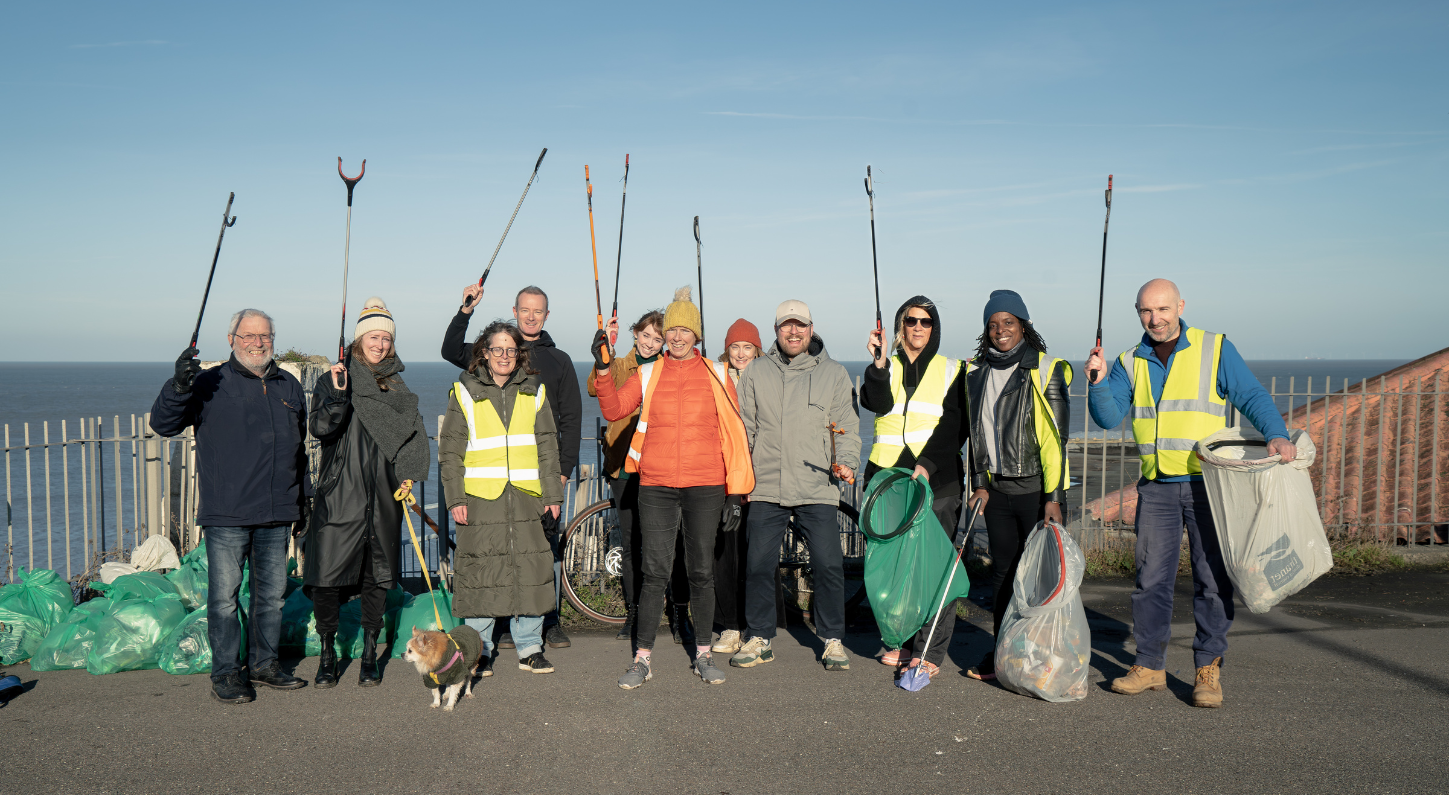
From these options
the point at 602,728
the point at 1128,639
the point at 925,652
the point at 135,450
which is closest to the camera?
the point at 602,728

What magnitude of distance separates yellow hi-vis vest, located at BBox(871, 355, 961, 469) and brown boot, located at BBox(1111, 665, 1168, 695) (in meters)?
1.47

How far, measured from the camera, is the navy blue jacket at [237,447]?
14.3 ft

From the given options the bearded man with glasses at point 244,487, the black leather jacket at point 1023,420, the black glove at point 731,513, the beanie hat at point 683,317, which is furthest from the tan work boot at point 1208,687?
the bearded man with glasses at point 244,487

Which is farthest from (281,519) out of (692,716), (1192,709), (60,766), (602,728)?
(1192,709)

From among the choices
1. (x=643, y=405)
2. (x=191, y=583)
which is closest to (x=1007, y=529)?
(x=643, y=405)

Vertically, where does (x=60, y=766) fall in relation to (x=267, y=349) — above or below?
below

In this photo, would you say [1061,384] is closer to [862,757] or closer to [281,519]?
[862,757]

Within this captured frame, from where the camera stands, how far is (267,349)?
4535mm

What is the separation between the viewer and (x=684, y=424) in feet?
15.4

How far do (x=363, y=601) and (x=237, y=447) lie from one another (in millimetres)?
1009

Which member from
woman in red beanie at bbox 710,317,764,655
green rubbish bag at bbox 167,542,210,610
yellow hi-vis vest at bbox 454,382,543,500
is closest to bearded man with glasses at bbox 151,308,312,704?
yellow hi-vis vest at bbox 454,382,543,500

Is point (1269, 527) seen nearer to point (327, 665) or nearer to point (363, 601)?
point (363, 601)

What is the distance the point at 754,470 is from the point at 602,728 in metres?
1.55

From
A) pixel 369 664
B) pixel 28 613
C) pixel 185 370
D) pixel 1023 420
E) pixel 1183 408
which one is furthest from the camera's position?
pixel 28 613
